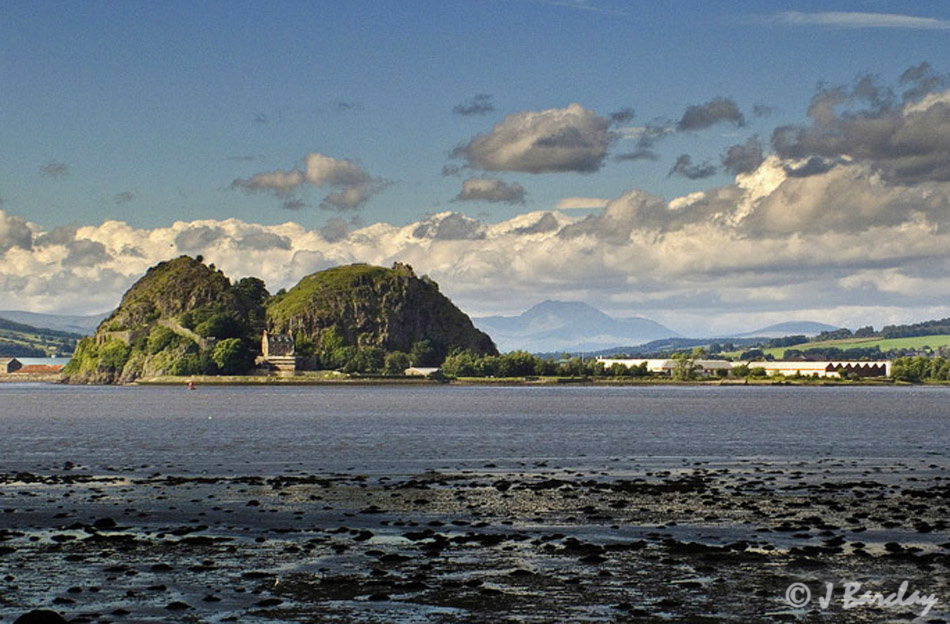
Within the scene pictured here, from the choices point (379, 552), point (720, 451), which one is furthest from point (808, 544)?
point (720, 451)

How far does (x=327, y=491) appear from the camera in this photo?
206 feet

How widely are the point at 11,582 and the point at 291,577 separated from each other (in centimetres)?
854

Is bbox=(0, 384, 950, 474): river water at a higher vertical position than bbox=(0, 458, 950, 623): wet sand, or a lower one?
higher
